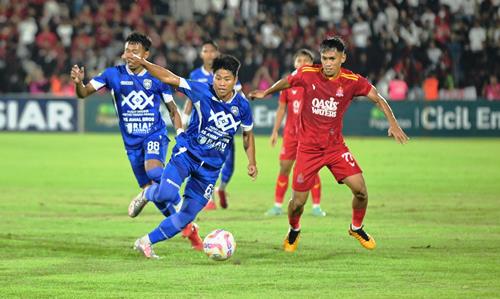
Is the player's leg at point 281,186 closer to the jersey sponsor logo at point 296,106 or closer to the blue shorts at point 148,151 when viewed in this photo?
the jersey sponsor logo at point 296,106

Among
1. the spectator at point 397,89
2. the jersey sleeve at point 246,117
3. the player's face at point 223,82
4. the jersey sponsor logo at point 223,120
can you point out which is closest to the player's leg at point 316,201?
the jersey sleeve at point 246,117

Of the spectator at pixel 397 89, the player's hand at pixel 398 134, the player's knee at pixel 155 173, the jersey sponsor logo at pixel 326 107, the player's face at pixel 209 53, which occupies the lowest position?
the player's knee at pixel 155 173

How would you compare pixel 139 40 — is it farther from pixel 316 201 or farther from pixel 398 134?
pixel 316 201

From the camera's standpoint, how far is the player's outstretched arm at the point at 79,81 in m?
11.6

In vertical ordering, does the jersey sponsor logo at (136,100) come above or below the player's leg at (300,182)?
above

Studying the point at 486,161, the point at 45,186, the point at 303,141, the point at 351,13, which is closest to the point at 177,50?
the point at 351,13

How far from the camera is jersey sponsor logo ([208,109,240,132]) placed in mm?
11172

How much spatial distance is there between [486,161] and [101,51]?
1428 cm

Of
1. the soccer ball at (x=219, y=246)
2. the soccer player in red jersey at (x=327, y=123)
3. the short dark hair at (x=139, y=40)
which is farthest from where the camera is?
the short dark hair at (x=139, y=40)

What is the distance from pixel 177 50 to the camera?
1362 inches

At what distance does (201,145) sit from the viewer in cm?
1124

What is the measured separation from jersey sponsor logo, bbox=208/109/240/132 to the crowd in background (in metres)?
22.1

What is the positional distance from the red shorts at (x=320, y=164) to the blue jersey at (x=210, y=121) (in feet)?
3.58

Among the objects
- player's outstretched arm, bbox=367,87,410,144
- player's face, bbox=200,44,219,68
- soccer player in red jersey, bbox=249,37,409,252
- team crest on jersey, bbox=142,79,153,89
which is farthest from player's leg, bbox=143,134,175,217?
player's face, bbox=200,44,219,68
